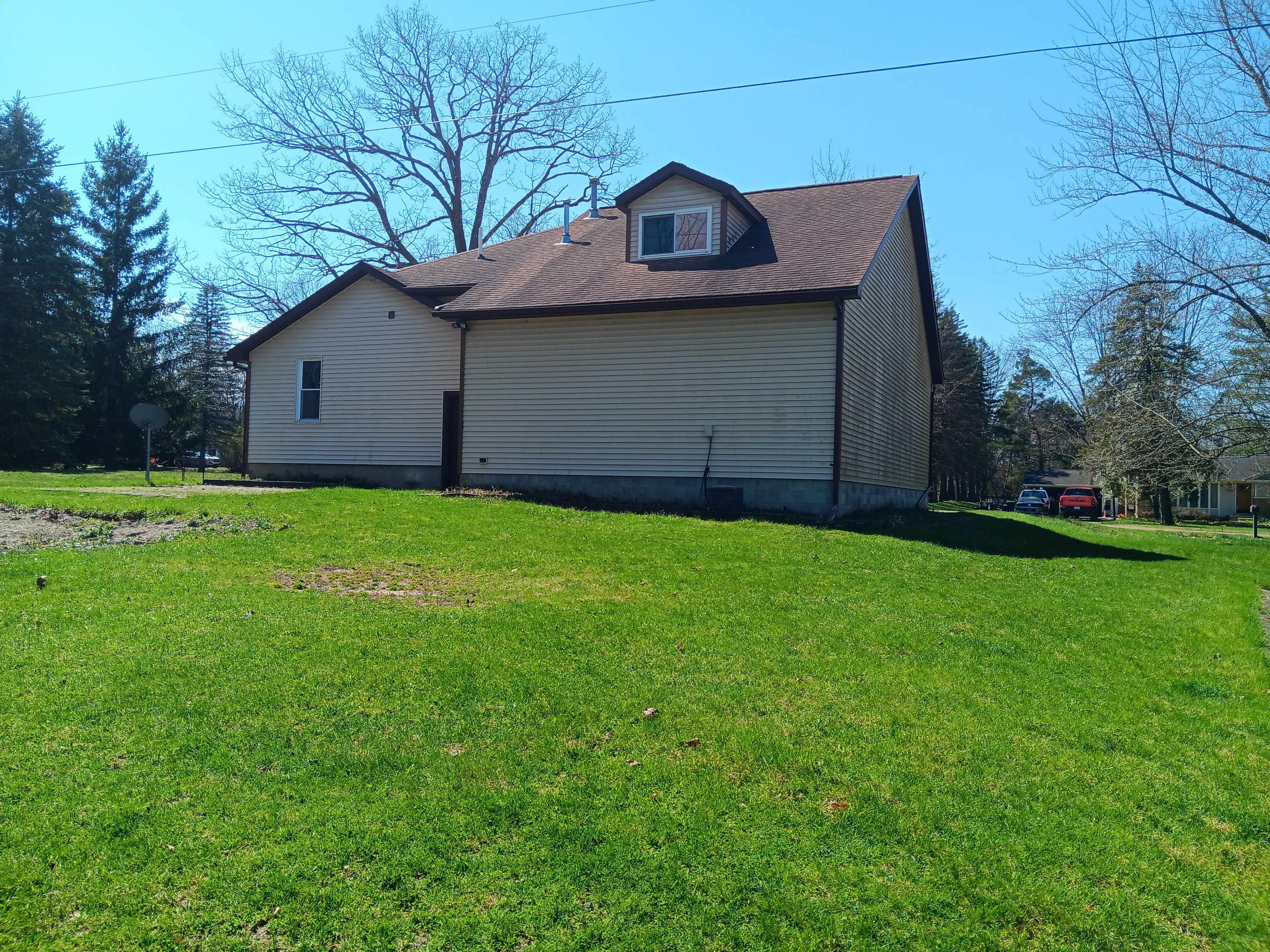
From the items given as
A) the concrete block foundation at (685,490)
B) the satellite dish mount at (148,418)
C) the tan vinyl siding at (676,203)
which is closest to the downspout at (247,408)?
the satellite dish mount at (148,418)

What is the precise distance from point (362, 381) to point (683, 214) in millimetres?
8392

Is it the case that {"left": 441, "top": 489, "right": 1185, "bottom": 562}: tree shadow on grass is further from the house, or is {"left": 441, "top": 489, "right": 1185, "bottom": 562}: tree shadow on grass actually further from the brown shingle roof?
the house

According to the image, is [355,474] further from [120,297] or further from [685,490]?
[120,297]

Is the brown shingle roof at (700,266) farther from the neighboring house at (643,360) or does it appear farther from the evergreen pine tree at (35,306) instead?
the evergreen pine tree at (35,306)

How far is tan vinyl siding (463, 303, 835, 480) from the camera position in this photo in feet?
51.4

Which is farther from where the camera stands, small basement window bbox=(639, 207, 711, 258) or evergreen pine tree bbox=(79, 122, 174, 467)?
evergreen pine tree bbox=(79, 122, 174, 467)

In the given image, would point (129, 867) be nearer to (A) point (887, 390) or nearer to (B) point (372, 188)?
(A) point (887, 390)

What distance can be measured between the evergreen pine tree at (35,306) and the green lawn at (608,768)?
30217 mm

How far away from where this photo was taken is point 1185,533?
27.0m

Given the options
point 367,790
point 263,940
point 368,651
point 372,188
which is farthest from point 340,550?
point 372,188

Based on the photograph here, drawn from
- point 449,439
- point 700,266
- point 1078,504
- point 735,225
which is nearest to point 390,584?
point 700,266

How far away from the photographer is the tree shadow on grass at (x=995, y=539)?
14.0 metres

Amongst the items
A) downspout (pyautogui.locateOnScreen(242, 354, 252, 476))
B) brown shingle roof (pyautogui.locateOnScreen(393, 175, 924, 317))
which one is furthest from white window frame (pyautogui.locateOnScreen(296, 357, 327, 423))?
brown shingle roof (pyautogui.locateOnScreen(393, 175, 924, 317))

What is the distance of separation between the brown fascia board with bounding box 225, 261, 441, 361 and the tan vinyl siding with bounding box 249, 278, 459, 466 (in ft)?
0.45
